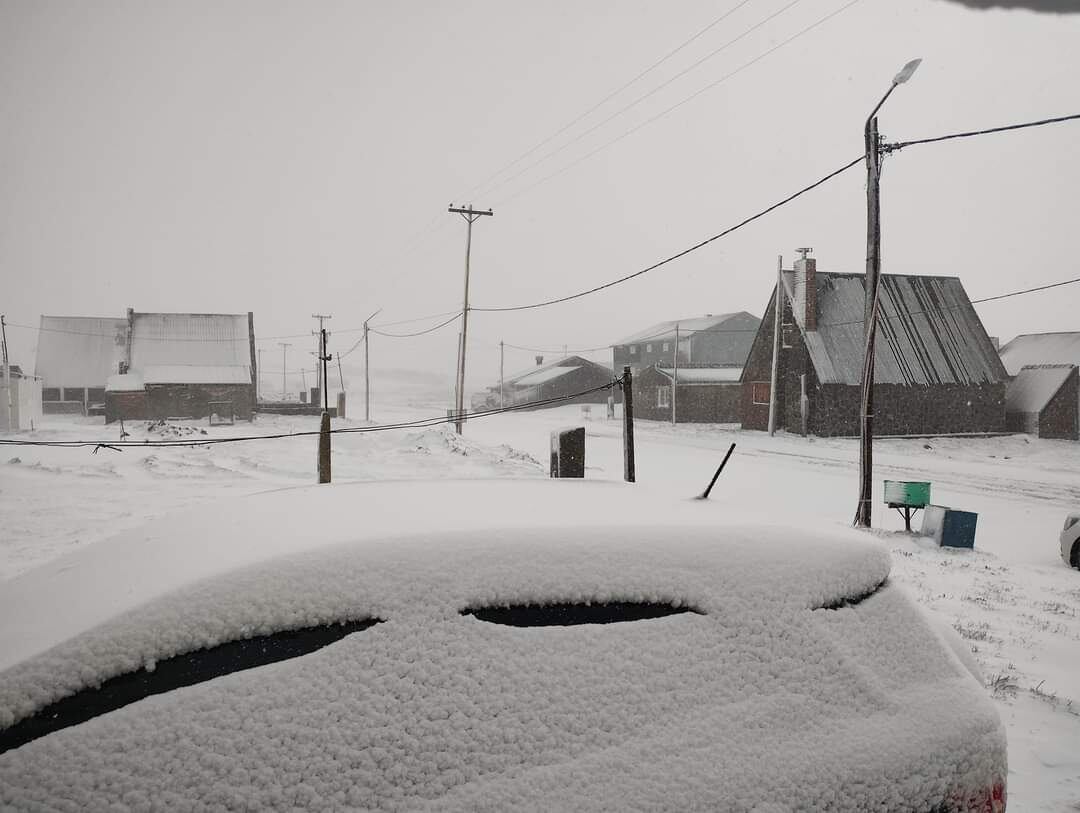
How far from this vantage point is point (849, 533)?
2201 millimetres

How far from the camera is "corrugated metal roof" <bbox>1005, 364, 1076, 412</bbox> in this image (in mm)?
27422

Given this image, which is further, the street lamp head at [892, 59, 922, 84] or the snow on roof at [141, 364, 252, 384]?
the snow on roof at [141, 364, 252, 384]

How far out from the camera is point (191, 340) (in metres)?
37.9

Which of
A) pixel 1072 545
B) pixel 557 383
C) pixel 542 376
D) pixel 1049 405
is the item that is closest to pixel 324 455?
pixel 1072 545

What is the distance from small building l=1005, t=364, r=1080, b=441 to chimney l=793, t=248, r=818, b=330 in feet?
32.2

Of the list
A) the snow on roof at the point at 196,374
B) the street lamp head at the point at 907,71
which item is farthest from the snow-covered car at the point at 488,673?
the snow on roof at the point at 196,374

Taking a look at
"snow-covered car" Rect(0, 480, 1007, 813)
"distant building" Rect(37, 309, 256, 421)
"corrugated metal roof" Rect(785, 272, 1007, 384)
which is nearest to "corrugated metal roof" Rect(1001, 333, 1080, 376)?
"corrugated metal roof" Rect(785, 272, 1007, 384)

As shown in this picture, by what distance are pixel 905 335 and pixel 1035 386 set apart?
640cm

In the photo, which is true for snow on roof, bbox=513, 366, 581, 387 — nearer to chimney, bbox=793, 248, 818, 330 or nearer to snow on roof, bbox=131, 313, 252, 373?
snow on roof, bbox=131, 313, 252, 373

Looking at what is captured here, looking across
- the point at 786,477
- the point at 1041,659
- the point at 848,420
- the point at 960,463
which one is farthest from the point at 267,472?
the point at 848,420

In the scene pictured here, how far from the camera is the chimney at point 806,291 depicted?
89.8 feet

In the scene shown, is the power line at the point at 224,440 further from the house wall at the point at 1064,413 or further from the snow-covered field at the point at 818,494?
the house wall at the point at 1064,413

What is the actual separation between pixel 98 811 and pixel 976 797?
216cm

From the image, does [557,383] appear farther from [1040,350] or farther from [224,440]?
[224,440]
